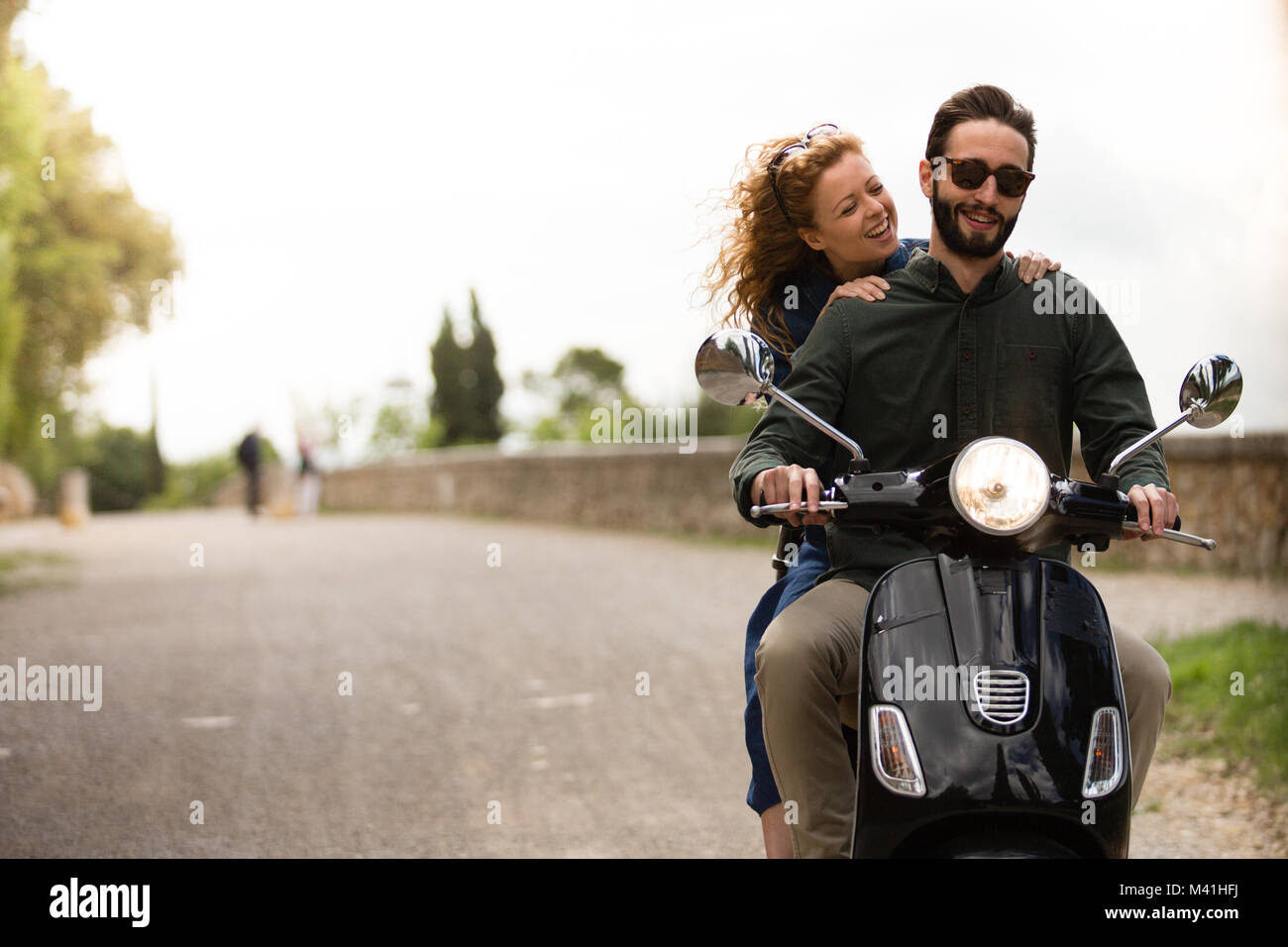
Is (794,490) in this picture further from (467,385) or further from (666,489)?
(467,385)

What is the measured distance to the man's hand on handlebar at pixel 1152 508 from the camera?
2.32 meters

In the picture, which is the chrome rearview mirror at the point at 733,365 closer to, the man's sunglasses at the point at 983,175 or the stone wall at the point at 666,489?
the man's sunglasses at the point at 983,175

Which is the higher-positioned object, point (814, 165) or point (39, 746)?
point (814, 165)

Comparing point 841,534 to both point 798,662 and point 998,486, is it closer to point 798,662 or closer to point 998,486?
point 798,662

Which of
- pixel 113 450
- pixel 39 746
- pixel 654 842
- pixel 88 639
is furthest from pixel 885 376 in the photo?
pixel 113 450

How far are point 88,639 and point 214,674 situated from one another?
74.7 inches

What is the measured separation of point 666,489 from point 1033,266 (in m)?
13.4

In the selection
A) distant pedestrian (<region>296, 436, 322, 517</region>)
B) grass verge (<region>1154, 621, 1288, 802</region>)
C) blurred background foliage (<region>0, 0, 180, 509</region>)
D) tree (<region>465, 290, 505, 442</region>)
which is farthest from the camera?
tree (<region>465, 290, 505, 442</region>)

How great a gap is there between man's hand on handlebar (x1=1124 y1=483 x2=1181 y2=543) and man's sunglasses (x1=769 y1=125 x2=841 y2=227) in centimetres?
117

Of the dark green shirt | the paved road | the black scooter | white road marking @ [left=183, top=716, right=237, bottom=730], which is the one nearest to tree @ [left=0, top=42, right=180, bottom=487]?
the paved road

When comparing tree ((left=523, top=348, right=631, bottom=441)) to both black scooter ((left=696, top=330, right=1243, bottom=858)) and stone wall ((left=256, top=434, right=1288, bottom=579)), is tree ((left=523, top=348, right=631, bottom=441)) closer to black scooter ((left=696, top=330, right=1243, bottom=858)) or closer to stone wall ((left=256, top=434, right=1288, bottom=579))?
stone wall ((left=256, top=434, right=1288, bottom=579))

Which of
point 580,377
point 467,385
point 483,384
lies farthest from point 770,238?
point 580,377

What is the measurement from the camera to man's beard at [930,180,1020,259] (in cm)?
263

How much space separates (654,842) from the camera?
4.42 metres
